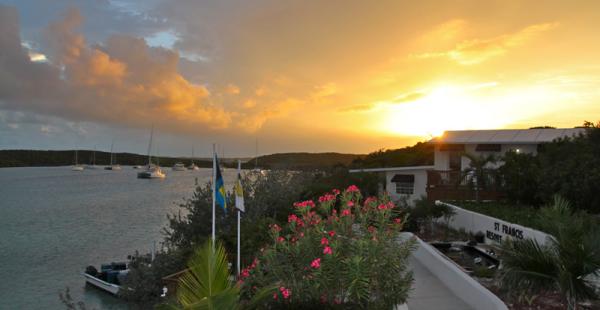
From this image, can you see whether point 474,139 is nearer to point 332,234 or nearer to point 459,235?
point 459,235

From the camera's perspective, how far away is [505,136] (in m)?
32.8

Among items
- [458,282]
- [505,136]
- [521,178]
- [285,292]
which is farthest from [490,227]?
[505,136]

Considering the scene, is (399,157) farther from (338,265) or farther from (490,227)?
(338,265)

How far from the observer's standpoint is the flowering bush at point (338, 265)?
611cm

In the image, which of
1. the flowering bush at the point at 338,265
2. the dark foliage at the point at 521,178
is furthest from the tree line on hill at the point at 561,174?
the flowering bush at the point at 338,265

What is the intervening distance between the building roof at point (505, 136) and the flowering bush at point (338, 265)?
90.2ft

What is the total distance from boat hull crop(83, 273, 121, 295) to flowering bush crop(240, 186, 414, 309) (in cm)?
1940

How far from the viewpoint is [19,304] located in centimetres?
2256

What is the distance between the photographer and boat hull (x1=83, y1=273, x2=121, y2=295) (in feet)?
78.2

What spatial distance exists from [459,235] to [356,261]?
1471 cm

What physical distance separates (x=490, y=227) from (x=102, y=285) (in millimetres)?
19270

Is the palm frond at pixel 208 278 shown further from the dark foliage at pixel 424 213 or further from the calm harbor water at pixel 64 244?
the dark foliage at pixel 424 213

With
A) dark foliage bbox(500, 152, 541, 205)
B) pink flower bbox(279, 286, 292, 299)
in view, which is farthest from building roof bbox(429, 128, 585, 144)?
pink flower bbox(279, 286, 292, 299)

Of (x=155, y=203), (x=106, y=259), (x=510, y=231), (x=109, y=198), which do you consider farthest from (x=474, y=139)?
(x=109, y=198)
